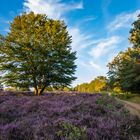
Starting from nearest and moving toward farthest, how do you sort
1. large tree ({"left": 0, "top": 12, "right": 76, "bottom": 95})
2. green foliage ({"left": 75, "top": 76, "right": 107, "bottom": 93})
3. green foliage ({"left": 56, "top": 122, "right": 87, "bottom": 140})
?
1. green foliage ({"left": 56, "top": 122, "right": 87, "bottom": 140})
2. large tree ({"left": 0, "top": 12, "right": 76, "bottom": 95})
3. green foliage ({"left": 75, "top": 76, "right": 107, "bottom": 93})

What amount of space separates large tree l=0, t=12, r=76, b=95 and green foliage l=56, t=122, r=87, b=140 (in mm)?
20620

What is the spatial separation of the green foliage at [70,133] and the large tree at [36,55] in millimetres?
20620

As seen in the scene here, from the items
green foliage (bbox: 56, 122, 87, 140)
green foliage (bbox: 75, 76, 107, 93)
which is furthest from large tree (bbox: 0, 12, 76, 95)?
green foliage (bbox: 75, 76, 107, 93)

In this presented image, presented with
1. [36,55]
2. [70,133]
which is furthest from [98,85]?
[70,133]

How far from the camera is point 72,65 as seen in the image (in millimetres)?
28922

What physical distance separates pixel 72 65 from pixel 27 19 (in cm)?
807

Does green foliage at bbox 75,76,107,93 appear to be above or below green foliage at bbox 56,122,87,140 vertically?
above

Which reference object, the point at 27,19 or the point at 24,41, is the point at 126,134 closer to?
the point at 24,41

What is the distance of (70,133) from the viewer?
17.1 ft

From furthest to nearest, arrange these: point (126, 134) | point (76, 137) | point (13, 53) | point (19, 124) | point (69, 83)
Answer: point (69, 83) < point (13, 53) < point (19, 124) < point (126, 134) < point (76, 137)

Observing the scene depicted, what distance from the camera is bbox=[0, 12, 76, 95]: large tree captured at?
27109mm

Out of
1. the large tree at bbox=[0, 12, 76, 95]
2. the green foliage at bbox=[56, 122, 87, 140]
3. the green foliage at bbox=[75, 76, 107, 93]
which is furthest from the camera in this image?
the green foliage at bbox=[75, 76, 107, 93]

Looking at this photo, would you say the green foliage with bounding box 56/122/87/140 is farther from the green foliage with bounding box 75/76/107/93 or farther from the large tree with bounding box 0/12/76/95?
the green foliage with bounding box 75/76/107/93

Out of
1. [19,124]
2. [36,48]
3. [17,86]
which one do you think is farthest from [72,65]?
[19,124]
